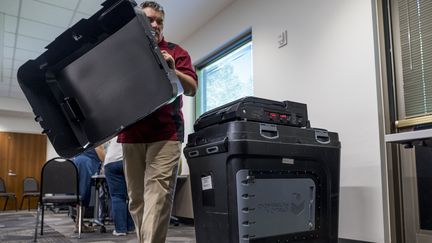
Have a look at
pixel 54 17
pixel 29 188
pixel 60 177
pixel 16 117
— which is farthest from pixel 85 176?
pixel 16 117

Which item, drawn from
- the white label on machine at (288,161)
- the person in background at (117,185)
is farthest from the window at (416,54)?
the person in background at (117,185)

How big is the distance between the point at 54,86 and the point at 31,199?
8.03m

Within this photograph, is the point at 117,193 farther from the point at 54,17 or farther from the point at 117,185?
the point at 54,17

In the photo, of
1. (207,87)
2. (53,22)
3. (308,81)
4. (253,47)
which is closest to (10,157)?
(53,22)

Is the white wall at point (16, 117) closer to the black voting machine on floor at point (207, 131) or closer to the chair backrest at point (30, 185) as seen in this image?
the chair backrest at point (30, 185)

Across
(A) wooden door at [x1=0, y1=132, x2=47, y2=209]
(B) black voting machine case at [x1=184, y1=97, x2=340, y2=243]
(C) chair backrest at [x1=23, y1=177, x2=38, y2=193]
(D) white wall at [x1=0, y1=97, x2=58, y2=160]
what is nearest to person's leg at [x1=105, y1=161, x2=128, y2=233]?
(B) black voting machine case at [x1=184, y1=97, x2=340, y2=243]

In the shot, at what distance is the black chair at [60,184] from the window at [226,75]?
1.70 meters

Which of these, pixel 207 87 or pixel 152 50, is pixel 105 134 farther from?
pixel 207 87

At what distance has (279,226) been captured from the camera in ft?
5.02

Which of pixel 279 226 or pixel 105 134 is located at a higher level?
pixel 105 134

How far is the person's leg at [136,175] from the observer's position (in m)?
1.36

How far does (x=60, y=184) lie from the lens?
9.38ft

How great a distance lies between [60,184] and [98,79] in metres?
2.03

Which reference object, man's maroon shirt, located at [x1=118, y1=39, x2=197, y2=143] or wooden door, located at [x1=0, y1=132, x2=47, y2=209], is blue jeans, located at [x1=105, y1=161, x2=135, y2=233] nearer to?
man's maroon shirt, located at [x1=118, y1=39, x2=197, y2=143]
